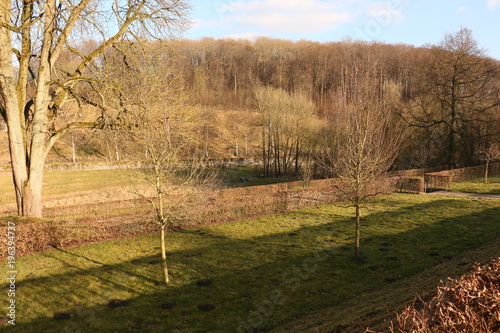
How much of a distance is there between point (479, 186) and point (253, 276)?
25.8m

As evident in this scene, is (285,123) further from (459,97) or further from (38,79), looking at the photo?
(38,79)

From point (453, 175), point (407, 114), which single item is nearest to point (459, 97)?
point (407, 114)

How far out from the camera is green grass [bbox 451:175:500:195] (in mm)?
25500

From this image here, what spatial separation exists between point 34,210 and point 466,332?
646 inches

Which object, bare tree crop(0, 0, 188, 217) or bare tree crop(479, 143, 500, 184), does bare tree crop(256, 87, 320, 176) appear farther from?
bare tree crop(0, 0, 188, 217)

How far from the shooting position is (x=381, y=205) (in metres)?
22.2

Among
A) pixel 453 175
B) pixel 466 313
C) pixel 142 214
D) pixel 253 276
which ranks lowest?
pixel 253 276

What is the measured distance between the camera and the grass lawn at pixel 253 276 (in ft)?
27.0

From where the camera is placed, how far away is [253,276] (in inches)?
437

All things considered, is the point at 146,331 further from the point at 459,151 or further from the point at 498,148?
the point at 498,148

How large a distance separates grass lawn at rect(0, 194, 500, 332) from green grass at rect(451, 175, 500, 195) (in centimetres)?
901

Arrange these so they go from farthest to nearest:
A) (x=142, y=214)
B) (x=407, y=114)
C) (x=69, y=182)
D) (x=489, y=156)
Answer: (x=407, y=114) → (x=489, y=156) → (x=69, y=182) → (x=142, y=214)

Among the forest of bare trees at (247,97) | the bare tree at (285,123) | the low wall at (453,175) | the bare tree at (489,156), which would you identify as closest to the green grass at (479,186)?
the bare tree at (489,156)

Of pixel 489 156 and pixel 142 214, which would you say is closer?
pixel 142 214
